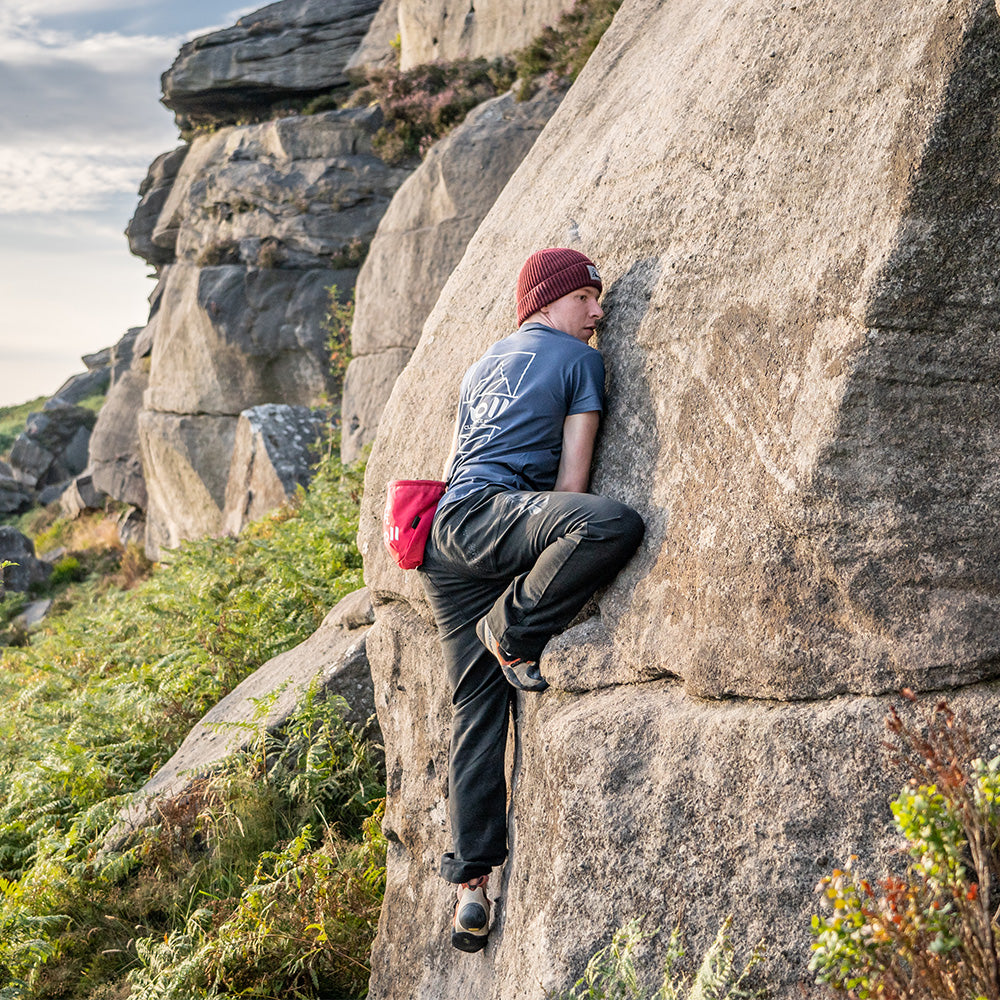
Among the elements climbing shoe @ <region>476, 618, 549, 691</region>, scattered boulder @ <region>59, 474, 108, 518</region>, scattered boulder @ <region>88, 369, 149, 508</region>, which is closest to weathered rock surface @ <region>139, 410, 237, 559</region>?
scattered boulder @ <region>88, 369, 149, 508</region>

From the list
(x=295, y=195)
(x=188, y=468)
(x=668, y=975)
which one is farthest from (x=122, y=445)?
(x=668, y=975)

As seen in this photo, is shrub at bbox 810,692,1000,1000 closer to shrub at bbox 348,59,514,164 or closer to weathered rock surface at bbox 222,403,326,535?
weathered rock surface at bbox 222,403,326,535

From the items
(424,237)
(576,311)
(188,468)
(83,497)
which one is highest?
(424,237)

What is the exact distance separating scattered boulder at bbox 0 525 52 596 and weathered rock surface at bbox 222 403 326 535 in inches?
336

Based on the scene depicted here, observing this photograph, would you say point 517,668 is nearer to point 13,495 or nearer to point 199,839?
point 199,839

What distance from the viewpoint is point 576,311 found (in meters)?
4.39

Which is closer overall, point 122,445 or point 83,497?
point 122,445

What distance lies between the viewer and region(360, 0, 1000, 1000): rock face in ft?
10.4

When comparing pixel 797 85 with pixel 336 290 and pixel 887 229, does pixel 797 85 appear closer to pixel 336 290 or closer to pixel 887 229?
pixel 887 229

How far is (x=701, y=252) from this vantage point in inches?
156

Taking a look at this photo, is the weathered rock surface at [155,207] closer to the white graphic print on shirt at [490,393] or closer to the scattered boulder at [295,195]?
the scattered boulder at [295,195]

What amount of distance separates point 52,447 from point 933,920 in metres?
36.6

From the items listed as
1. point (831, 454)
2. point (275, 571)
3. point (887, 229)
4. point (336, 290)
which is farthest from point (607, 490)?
point (336, 290)

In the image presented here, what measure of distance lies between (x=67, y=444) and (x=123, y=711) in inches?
1163
